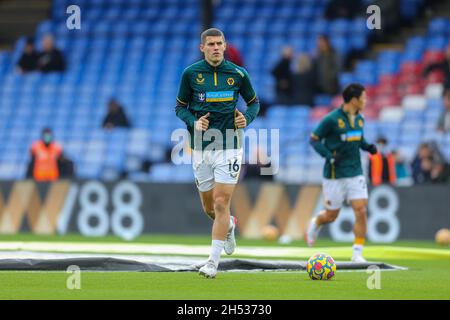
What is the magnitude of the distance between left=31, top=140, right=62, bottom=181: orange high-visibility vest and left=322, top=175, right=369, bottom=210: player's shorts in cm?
1003

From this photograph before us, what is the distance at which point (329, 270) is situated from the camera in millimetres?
11445

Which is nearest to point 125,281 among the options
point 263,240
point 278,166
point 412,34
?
point 263,240

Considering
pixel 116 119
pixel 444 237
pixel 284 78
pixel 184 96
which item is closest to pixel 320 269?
pixel 184 96

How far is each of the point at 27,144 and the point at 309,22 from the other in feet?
24.8

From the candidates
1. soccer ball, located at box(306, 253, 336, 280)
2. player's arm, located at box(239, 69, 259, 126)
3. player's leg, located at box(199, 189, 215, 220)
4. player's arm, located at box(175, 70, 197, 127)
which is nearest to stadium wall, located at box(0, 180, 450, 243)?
player's leg, located at box(199, 189, 215, 220)

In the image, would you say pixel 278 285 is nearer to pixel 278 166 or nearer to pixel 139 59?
pixel 278 166

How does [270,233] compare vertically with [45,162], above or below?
below

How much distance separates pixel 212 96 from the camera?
38.6ft

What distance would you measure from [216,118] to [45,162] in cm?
1314

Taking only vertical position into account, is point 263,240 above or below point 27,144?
below

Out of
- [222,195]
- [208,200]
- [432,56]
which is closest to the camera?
[222,195]

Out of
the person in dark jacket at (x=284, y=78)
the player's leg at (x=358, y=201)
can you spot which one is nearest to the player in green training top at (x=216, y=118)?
the player's leg at (x=358, y=201)

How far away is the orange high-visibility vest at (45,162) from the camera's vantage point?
79.6 feet

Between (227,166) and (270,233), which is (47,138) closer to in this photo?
(270,233)
